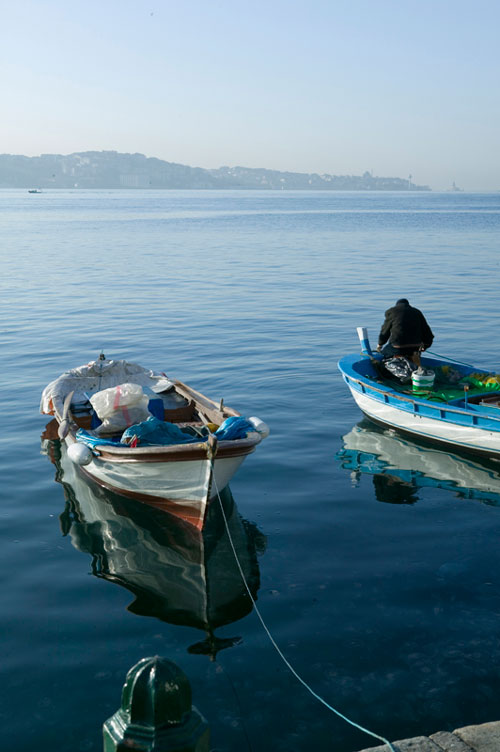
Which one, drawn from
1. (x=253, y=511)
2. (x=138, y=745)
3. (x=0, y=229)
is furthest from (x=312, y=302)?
(x=0, y=229)

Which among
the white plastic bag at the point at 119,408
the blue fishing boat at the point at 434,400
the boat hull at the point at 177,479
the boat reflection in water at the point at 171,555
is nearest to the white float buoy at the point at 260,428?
the boat hull at the point at 177,479

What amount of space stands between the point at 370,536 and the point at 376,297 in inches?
915

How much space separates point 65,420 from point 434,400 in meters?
7.27

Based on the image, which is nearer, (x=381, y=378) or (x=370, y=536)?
(x=370, y=536)

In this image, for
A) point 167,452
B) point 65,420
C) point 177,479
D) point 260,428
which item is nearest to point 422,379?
point 260,428

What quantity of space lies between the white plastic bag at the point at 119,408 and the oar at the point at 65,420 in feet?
1.91

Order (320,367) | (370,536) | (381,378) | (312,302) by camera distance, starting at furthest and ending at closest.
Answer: (312,302) → (320,367) → (381,378) → (370,536)

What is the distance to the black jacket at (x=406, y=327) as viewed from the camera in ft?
50.6

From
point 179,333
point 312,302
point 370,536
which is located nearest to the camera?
point 370,536

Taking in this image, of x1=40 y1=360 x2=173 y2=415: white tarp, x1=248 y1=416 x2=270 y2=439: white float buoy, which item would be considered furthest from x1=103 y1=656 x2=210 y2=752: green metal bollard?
x1=40 y1=360 x2=173 y2=415: white tarp

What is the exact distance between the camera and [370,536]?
1050 cm

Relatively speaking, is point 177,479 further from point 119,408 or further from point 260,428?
point 119,408

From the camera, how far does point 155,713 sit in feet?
11.6

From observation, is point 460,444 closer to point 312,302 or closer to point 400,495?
point 400,495
